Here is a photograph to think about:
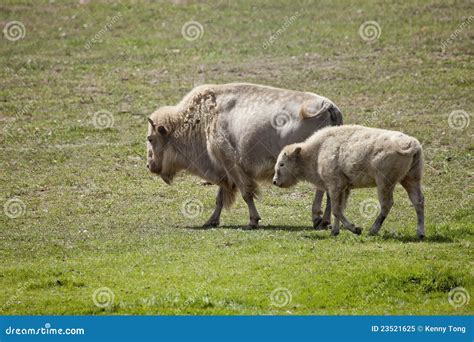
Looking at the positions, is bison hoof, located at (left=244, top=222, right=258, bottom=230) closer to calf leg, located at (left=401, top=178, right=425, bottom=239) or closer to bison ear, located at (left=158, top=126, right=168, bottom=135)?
bison ear, located at (left=158, top=126, right=168, bottom=135)

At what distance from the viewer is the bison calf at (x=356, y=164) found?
17219 mm

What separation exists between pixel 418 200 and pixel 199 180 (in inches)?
301

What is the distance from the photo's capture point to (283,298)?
1546 centimetres

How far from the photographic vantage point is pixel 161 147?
21.8 m

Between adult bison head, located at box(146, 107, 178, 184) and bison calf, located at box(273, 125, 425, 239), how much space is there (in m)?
3.27

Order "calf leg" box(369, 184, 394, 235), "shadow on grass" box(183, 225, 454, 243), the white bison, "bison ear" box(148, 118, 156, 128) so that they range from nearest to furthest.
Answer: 1. "calf leg" box(369, 184, 394, 235)
2. "shadow on grass" box(183, 225, 454, 243)
3. the white bison
4. "bison ear" box(148, 118, 156, 128)

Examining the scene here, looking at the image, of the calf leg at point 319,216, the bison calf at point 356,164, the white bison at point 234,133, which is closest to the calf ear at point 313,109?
the white bison at point 234,133

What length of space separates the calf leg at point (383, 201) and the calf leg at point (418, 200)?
1.10ft

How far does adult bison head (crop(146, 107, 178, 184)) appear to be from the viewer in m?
21.7

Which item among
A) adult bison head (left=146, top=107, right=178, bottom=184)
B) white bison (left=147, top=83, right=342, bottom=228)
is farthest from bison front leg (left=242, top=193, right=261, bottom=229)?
adult bison head (left=146, top=107, right=178, bottom=184)

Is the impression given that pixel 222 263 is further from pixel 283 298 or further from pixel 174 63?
pixel 174 63

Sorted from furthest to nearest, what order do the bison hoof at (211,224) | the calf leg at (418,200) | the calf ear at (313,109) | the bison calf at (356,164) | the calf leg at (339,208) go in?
the bison hoof at (211,224), the calf ear at (313,109), the calf leg at (339,208), the calf leg at (418,200), the bison calf at (356,164)

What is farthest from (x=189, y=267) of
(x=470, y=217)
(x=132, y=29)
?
(x=132, y=29)

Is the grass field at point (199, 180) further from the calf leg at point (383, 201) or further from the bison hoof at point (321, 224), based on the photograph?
the bison hoof at point (321, 224)
